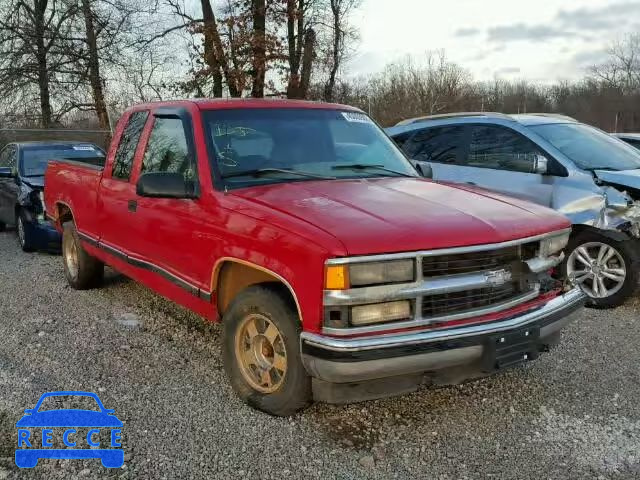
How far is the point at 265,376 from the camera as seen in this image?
345 cm

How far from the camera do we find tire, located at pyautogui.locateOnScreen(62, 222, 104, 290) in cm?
611

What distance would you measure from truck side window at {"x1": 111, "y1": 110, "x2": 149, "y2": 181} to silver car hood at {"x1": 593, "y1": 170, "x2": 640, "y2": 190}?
14.3 feet

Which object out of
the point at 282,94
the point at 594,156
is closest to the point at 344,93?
the point at 282,94

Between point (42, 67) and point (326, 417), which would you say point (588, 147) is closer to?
point (326, 417)

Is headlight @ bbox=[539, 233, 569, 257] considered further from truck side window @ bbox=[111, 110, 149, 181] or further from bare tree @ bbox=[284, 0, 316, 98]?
bare tree @ bbox=[284, 0, 316, 98]

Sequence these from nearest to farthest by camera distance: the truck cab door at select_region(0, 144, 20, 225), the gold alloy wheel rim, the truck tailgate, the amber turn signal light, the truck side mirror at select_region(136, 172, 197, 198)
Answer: the amber turn signal light → the gold alloy wheel rim → the truck side mirror at select_region(136, 172, 197, 198) → the truck tailgate → the truck cab door at select_region(0, 144, 20, 225)

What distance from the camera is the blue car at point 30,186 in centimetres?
827

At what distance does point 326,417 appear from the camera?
3498mm

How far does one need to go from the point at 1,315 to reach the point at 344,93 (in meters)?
26.0

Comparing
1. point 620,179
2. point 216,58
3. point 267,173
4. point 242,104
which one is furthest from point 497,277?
point 216,58

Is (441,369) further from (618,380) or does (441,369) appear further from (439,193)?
(618,380)

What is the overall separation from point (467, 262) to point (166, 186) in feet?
6.37

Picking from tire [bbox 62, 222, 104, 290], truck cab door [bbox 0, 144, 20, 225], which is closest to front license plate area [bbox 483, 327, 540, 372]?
tire [bbox 62, 222, 104, 290]

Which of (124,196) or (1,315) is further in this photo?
(1,315)
